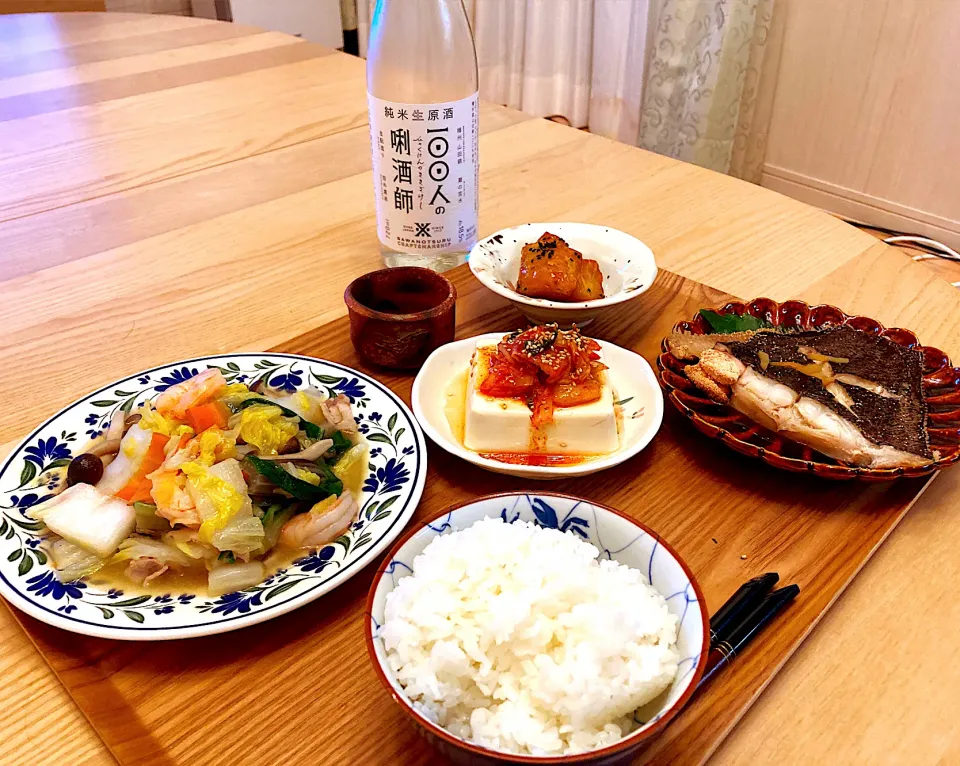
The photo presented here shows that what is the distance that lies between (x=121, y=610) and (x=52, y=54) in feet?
8.02

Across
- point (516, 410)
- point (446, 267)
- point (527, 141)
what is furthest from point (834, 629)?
point (527, 141)

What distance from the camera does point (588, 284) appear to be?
1.22 meters

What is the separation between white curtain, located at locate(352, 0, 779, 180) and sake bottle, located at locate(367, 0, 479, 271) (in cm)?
233

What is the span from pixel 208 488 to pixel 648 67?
11.1ft

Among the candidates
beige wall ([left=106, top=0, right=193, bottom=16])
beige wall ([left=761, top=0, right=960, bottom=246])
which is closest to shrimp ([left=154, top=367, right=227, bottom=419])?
beige wall ([left=761, top=0, right=960, bottom=246])

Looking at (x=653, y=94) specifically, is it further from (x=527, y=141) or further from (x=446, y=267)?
(x=446, y=267)

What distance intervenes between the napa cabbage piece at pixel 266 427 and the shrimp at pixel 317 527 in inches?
4.4

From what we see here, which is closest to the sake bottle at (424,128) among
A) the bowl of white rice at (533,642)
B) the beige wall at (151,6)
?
the bowl of white rice at (533,642)

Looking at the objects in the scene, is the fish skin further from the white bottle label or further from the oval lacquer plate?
the white bottle label

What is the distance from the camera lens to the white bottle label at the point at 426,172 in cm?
121

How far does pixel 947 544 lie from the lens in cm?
89

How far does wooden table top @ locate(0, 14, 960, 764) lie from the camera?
0.73 meters

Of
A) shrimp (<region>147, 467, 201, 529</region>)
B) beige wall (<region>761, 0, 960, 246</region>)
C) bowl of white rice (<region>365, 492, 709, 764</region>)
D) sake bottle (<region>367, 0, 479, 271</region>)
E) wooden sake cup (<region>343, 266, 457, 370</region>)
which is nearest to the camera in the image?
bowl of white rice (<region>365, 492, 709, 764</region>)

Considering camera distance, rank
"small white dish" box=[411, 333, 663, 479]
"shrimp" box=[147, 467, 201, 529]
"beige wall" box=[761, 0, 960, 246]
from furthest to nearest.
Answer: "beige wall" box=[761, 0, 960, 246], "small white dish" box=[411, 333, 663, 479], "shrimp" box=[147, 467, 201, 529]
